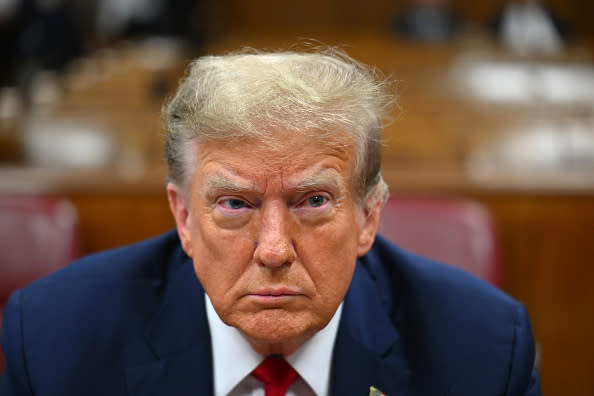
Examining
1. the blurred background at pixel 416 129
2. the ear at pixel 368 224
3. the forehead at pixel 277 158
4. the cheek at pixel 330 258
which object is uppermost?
the blurred background at pixel 416 129

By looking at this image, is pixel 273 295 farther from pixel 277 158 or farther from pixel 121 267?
pixel 121 267

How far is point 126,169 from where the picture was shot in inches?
69.4

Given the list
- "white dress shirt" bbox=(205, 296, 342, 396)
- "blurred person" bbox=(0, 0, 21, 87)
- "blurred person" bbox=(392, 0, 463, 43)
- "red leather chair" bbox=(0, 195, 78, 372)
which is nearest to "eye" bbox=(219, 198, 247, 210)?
"white dress shirt" bbox=(205, 296, 342, 396)

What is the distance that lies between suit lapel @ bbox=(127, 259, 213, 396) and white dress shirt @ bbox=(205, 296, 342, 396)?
0.7 inches

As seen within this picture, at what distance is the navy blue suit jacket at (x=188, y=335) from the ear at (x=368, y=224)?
4.8 inches

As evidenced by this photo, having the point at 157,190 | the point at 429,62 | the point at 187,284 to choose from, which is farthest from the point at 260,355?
the point at 429,62

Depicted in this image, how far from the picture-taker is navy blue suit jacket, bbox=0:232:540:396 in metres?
0.97

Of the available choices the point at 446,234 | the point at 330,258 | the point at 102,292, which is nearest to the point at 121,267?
the point at 102,292

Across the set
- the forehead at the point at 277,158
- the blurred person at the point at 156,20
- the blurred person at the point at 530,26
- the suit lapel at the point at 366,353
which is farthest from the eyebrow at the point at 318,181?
the blurred person at the point at 156,20

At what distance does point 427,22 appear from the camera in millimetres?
4430

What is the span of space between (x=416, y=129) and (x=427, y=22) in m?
1.93

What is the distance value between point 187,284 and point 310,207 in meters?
0.29

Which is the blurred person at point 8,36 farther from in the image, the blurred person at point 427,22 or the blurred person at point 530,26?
the blurred person at point 530,26

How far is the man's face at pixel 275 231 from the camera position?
809 millimetres
